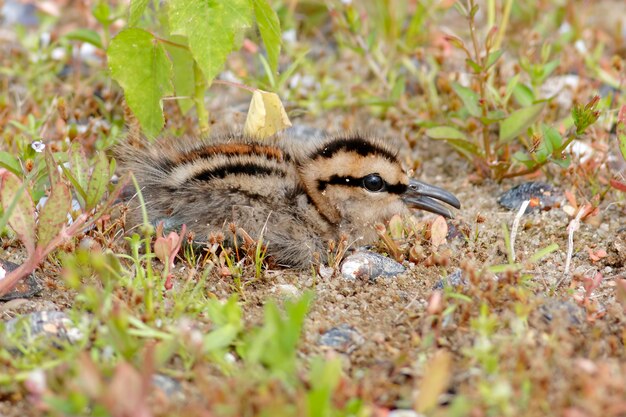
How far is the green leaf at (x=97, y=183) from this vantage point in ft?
11.3

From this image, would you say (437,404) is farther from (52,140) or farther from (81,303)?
(52,140)

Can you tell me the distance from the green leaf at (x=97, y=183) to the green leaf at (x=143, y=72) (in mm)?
644

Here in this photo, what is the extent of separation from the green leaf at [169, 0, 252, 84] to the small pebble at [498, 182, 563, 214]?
5.64 ft

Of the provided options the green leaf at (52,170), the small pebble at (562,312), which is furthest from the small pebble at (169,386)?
the small pebble at (562,312)

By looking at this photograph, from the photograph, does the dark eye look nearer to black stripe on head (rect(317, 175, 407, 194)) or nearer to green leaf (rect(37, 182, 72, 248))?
black stripe on head (rect(317, 175, 407, 194))

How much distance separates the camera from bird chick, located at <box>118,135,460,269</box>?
3893 mm

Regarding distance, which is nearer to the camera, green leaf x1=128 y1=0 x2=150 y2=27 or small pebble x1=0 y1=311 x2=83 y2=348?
small pebble x1=0 y1=311 x2=83 y2=348

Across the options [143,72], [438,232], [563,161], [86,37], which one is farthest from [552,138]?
[86,37]

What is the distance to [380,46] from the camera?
19.5 ft

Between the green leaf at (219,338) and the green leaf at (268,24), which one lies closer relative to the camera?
the green leaf at (219,338)

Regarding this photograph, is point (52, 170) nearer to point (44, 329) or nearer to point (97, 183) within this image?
point (97, 183)

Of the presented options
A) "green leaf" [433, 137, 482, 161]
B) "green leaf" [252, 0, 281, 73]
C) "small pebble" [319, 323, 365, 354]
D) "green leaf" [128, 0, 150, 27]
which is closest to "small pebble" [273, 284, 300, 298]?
"small pebble" [319, 323, 365, 354]

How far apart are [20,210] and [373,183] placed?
1740 millimetres

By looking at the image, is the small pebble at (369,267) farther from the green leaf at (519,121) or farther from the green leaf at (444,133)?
the green leaf at (519,121)
